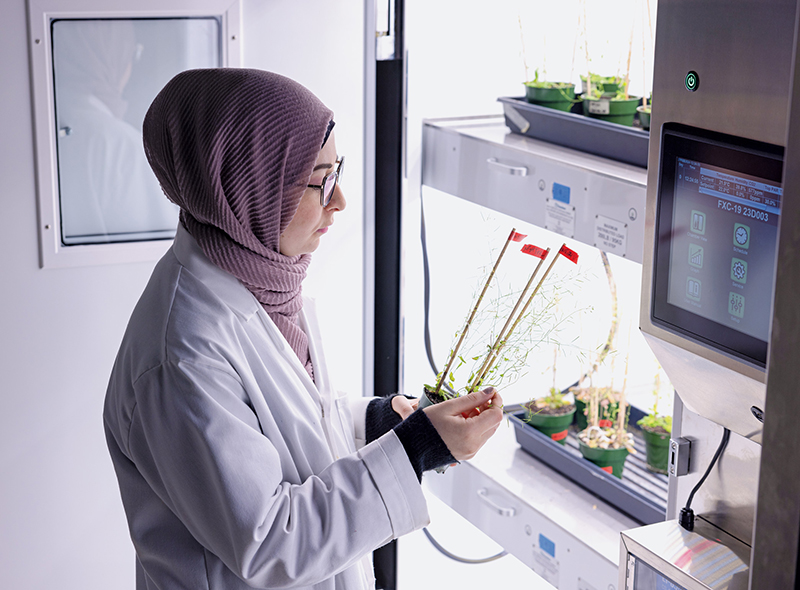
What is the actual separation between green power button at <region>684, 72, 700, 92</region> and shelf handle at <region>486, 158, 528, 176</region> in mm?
759

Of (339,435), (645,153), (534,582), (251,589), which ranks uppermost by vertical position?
(645,153)

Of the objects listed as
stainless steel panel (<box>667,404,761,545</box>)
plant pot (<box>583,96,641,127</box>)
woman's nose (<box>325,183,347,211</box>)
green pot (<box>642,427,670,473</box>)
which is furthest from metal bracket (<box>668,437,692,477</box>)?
plant pot (<box>583,96,641,127</box>)

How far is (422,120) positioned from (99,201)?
762mm

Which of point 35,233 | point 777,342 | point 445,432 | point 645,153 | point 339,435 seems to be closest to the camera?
point 777,342

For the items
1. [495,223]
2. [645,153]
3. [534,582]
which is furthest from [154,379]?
[534,582]

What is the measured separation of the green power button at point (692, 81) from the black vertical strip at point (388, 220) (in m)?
1.18

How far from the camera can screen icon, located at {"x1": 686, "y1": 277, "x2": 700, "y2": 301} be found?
0.88 metres

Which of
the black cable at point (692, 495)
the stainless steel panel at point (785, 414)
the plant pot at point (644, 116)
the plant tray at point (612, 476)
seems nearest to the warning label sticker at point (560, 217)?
the plant pot at point (644, 116)

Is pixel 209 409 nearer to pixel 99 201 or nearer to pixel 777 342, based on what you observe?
pixel 777 342

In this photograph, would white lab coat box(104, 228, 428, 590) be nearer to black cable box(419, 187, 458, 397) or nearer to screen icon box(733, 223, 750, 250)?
screen icon box(733, 223, 750, 250)

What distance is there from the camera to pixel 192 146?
3.43ft

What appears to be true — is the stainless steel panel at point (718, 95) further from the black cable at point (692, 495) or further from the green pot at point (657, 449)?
the green pot at point (657, 449)

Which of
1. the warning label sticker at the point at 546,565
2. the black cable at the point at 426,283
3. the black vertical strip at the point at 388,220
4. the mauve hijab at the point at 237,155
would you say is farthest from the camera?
the black cable at the point at 426,283

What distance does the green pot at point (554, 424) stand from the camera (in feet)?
6.30
